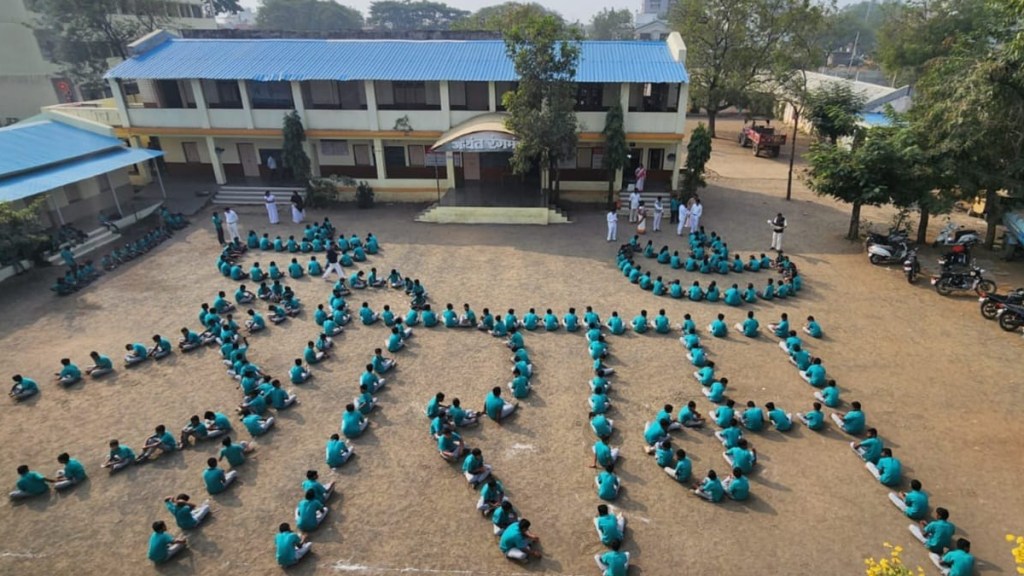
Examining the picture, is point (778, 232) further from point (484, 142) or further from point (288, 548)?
point (288, 548)

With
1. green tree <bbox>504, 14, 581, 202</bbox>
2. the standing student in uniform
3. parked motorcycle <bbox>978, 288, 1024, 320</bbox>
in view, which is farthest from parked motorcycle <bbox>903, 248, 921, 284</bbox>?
green tree <bbox>504, 14, 581, 202</bbox>

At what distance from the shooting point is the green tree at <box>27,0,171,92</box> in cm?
3369

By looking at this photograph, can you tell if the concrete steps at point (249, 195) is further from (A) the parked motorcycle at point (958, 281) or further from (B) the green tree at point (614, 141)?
(A) the parked motorcycle at point (958, 281)

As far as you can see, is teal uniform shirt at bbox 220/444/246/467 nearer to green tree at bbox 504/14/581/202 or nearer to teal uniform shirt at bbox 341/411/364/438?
teal uniform shirt at bbox 341/411/364/438

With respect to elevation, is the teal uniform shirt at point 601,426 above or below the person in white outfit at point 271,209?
below

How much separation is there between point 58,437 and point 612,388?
37.3 feet

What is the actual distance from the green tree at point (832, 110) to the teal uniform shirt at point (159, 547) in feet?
75.8

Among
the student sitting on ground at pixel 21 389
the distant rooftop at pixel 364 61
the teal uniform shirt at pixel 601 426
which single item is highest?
the distant rooftop at pixel 364 61

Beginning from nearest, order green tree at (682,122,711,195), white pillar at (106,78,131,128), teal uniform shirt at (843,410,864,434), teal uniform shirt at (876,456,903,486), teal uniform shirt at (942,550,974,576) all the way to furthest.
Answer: teal uniform shirt at (942,550,974,576) → teal uniform shirt at (876,456,903,486) → teal uniform shirt at (843,410,864,434) → green tree at (682,122,711,195) → white pillar at (106,78,131,128)

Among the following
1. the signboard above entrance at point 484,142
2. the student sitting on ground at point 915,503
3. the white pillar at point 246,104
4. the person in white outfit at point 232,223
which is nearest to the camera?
the student sitting on ground at point 915,503

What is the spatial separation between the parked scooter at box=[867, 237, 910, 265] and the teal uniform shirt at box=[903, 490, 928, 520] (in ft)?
38.7

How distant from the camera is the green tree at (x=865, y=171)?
18641mm

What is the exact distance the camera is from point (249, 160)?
28047 millimetres

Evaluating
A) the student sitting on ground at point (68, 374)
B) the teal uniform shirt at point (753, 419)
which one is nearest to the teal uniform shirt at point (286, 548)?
the student sitting on ground at point (68, 374)
